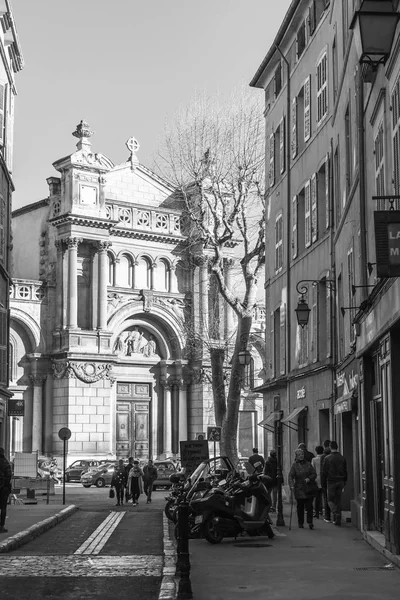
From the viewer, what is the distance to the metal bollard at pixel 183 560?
416 inches

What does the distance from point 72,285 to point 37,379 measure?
490 cm

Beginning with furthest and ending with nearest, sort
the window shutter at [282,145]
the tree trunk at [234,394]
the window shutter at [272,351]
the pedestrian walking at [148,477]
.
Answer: the pedestrian walking at [148,477] → the tree trunk at [234,394] → the window shutter at [272,351] → the window shutter at [282,145]

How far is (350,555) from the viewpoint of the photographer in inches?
572

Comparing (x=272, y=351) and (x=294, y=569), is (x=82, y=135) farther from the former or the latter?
(x=294, y=569)

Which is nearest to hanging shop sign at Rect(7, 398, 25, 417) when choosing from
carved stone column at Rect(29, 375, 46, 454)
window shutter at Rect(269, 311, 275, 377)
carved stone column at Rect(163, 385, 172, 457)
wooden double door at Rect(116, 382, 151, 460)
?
window shutter at Rect(269, 311, 275, 377)

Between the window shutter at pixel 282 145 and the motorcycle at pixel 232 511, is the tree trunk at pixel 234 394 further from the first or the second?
the motorcycle at pixel 232 511

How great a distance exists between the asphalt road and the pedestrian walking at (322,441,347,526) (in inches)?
138

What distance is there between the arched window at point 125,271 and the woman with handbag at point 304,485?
108 ft

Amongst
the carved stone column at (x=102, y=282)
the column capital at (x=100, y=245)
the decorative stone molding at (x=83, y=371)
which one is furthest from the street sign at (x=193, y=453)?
the column capital at (x=100, y=245)

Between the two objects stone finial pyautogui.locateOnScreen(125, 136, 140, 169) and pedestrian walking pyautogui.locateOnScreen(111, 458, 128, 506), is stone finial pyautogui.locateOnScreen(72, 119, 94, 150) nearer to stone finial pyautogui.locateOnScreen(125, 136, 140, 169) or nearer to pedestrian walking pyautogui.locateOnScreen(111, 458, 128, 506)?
stone finial pyautogui.locateOnScreen(125, 136, 140, 169)

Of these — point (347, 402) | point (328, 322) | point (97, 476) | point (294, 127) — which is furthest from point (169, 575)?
point (97, 476)

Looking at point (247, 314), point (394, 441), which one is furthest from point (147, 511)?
point (394, 441)

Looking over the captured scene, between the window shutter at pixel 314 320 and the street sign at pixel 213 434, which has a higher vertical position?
the window shutter at pixel 314 320

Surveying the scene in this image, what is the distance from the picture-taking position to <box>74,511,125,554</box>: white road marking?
54.3 ft
